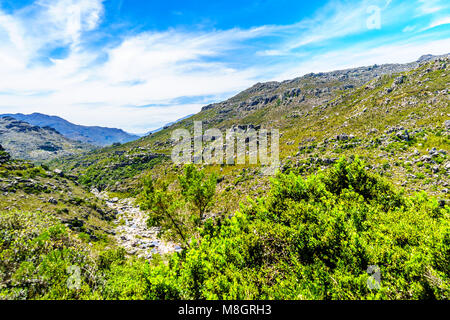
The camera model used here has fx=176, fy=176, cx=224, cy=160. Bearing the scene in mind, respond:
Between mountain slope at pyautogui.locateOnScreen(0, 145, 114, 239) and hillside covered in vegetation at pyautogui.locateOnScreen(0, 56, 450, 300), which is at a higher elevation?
hillside covered in vegetation at pyautogui.locateOnScreen(0, 56, 450, 300)

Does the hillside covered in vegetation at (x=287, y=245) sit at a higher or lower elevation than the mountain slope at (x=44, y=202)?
higher

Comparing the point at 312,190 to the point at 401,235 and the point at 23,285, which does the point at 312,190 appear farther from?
the point at 23,285

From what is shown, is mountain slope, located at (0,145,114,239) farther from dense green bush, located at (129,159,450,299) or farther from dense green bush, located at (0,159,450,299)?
dense green bush, located at (129,159,450,299)

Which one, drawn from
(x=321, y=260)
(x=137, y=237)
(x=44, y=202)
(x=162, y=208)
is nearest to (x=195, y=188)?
(x=162, y=208)

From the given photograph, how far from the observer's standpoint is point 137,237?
4250 centimetres

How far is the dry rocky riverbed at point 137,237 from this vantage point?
35.5 metres

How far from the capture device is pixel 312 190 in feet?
44.6

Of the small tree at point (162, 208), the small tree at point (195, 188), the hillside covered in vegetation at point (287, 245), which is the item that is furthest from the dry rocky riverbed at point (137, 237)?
the small tree at point (195, 188)

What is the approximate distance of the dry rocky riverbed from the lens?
35.5 meters

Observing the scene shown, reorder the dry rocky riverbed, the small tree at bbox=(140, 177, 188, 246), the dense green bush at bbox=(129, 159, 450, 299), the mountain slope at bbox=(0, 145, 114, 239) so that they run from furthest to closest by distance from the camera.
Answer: the dry rocky riverbed
the mountain slope at bbox=(0, 145, 114, 239)
the small tree at bbox=(140, 177, 188, 246)
the dense green bush at bbox=(129, 159, 450, 299)

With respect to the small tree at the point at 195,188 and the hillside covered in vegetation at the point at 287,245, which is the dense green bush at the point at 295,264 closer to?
the hillside covered in vegetation at the point at 287,245

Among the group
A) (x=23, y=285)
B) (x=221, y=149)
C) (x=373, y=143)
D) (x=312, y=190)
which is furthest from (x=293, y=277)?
(x=221, y=149)

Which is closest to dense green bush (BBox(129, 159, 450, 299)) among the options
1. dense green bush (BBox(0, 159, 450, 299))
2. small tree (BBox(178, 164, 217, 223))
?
dense green bush (BBox(0, 159, 450, 299))
